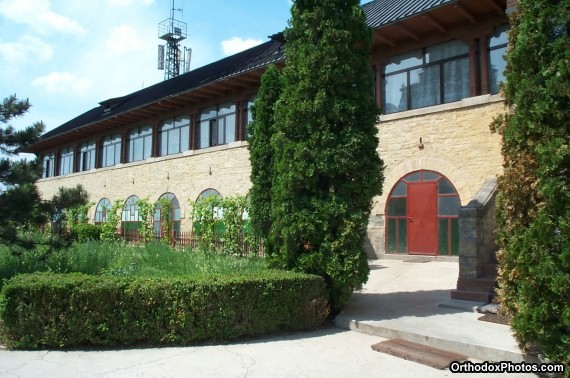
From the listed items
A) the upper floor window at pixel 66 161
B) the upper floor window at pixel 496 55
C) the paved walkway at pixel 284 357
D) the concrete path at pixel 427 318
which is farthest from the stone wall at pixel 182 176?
the paved walkway at pixel 284 357

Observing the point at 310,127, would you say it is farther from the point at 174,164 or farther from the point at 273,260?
the point at 174,164

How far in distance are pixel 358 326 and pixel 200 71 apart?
24.2 metres

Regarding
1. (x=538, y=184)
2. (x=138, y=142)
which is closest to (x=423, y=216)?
(x=538, y=184)

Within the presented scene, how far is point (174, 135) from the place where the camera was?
23797 mm

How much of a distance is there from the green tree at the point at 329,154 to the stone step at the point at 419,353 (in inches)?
57.0

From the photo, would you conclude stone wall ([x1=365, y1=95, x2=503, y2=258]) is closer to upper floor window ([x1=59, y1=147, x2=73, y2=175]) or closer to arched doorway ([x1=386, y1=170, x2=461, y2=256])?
arched doorway ([x1=386, y1=170, x2=461, y2=256])

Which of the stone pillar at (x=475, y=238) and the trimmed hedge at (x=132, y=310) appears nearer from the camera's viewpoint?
the trimmed hedge at (x=132, y=310)

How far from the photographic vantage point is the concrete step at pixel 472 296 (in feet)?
25.0

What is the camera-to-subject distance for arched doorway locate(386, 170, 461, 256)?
1348 cm

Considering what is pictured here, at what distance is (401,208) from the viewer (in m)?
14.6

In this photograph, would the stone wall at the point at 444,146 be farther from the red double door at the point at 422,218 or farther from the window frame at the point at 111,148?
the window frame at the point at 111,148

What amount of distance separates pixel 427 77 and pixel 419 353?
10627 millimetres

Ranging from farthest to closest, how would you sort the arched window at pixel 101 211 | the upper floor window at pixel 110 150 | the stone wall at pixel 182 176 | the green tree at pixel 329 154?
the arched window at pixel 101 211 → the upper floor window at pixel 110 150 → the stone wall at pixel 182 176 → the green tree at pixel 329 154

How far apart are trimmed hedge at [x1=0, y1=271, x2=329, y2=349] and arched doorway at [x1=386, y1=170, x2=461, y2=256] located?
333 inches
